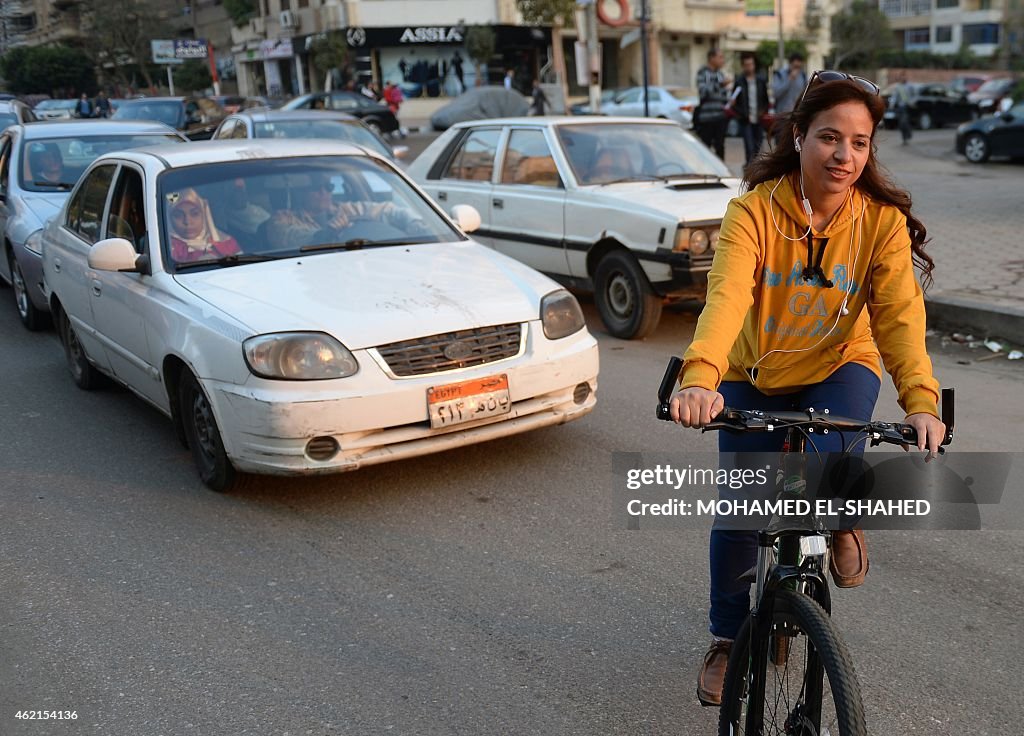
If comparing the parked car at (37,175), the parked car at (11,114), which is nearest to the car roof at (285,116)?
the parked car at (37,175)

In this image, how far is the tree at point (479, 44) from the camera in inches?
1807

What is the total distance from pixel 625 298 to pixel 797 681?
6017mm

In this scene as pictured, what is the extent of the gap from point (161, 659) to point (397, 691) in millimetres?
851

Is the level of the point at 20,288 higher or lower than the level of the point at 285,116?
lower

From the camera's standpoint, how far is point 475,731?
126 inches

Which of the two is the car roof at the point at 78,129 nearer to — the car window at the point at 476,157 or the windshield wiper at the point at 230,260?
the car window at the point at 476,157

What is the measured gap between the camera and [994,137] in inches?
774

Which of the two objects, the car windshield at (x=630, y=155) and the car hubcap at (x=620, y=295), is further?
the car windshield at (x=630, y=155)

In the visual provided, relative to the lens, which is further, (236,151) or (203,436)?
(236,151)

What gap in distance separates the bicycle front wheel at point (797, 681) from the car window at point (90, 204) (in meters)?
5.17

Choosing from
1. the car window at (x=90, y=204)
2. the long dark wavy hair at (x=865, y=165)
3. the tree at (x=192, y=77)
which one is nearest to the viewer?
the long dark wavy hair at (x=865, y=165)

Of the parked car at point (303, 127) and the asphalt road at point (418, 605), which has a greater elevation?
the parked car at point (303, 127)

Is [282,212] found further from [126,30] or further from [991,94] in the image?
[126,30]

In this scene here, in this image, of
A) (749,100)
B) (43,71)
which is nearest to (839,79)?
(749,100)
